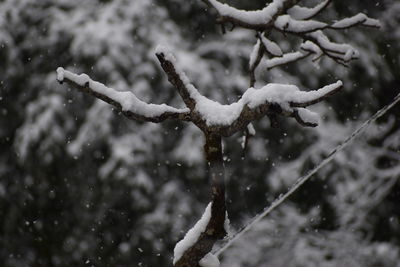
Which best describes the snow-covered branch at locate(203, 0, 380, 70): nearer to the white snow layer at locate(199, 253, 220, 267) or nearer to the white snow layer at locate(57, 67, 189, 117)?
the white snow layer at locate(57, 67, 189, 117)

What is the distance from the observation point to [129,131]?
3.33 metres

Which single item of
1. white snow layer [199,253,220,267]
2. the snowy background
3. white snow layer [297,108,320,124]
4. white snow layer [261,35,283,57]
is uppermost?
white snow layer [297,108,320,124]

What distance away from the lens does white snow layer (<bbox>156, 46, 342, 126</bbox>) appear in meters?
0.60

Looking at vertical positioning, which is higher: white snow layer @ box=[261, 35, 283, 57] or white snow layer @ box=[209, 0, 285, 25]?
white snow layer @ box=[209, 0, 285, 25]

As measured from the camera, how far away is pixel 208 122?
631mm

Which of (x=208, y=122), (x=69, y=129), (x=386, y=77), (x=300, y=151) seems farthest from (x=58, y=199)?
(x=208, y=122)

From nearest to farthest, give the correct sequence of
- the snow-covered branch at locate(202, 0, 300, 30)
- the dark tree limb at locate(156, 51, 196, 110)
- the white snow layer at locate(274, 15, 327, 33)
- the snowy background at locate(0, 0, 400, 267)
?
the dark tree limb at locate(156, 51, 196, 110), the snow-covered branch at locate(202, 0, 300, 30), the white snow layer at locate(274, 15, 327, 33), the snowy background at locate(0, 0, 400, 267)

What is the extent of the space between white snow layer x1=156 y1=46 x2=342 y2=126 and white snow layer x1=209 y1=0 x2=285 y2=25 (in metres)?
0.32

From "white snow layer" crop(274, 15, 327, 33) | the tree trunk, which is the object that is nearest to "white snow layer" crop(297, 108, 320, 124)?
the tree trunk

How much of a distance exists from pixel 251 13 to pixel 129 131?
2.46 m

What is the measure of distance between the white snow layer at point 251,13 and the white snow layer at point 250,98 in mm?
316

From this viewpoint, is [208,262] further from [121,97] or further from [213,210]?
[121,97]

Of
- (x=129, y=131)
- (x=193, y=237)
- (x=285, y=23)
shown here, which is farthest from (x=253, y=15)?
(x=129, y=131)

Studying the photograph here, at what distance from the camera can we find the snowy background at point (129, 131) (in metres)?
3.33
